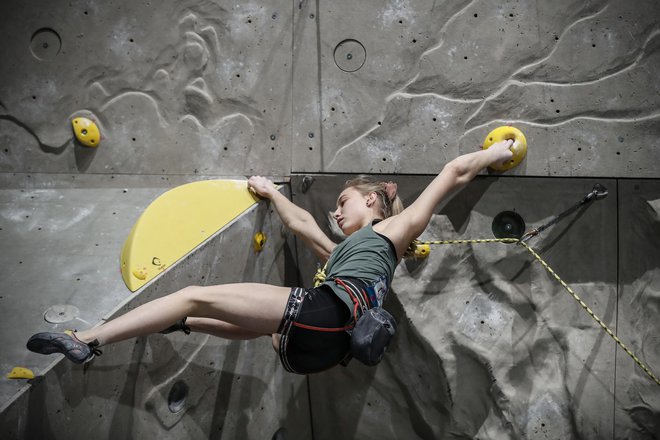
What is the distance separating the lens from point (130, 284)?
2.11 m

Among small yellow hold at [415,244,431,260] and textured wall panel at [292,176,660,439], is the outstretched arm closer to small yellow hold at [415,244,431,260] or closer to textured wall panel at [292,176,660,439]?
textured wall panel at [292,176,660,439]

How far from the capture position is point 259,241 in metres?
2.61

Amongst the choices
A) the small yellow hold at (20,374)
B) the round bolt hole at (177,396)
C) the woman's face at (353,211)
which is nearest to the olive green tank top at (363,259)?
the woman's face at (353,211)

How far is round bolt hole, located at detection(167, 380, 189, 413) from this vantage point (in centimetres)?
229

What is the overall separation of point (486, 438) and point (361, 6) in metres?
2.03

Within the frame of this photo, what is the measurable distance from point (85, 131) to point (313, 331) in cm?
155

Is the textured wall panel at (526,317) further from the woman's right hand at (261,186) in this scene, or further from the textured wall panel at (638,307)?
the woman's right hand at (261,186)

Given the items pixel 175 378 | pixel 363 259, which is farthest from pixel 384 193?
pixel 175 378

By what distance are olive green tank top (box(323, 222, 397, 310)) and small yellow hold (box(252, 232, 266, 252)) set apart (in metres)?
0.54

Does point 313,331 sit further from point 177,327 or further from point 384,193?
point 384,193

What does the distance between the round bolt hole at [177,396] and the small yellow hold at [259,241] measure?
63 centimetres

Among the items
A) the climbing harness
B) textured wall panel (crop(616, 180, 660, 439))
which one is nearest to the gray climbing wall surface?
textured wall panel (crop(616, 180, 660, 439))

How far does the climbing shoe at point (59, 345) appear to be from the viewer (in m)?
1.64

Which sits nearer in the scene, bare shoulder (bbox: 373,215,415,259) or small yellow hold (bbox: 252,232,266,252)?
bare shoulder (bbox: 373,215,415,259)
